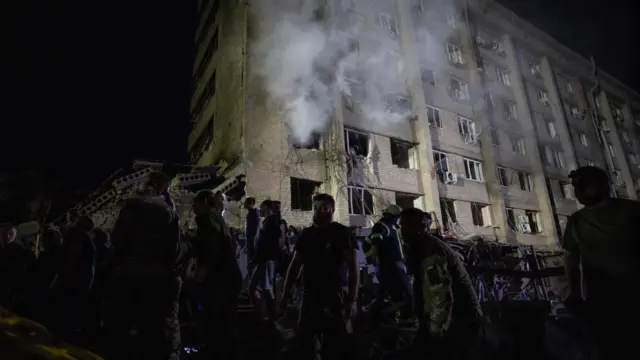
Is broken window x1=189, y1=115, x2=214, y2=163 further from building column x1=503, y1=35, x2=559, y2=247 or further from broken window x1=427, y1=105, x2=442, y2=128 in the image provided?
building column x1=503, y1=35, x2=559, y2=247

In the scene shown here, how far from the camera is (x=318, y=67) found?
1486cm

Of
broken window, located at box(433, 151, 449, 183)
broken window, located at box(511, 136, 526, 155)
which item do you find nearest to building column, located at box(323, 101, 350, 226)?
broken window, located at box(433, 151, 449, 183)

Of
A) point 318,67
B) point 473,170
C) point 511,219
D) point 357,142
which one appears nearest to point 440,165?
point 473,170

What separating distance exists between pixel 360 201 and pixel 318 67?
612cm

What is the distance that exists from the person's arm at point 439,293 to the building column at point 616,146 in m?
31.8

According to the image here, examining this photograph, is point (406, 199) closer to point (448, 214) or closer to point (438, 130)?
point (448, 214)

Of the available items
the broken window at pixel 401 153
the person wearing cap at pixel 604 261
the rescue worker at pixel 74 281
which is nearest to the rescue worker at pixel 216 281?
the rescue worker at pixel 74 281

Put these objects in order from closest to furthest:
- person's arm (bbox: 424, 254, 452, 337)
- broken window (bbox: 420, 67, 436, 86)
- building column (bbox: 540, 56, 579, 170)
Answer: person's arm (bbox: 424, 254, 452, 337)
broken window (bbox: 420, 67, 436, 86)
building column (bbox: 540, 56, 579, 170)

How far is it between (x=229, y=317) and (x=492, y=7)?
2747 centimetres

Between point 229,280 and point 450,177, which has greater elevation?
point 450,177

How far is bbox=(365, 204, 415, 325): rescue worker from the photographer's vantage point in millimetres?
4828

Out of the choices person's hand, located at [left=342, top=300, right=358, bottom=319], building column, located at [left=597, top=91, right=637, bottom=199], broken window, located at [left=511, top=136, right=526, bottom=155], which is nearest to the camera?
person's hand, located at [left=342, top=300, right=358, bottom=319]

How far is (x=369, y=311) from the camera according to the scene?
16.5ft

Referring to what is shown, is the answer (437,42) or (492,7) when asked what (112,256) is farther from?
(492,7)
